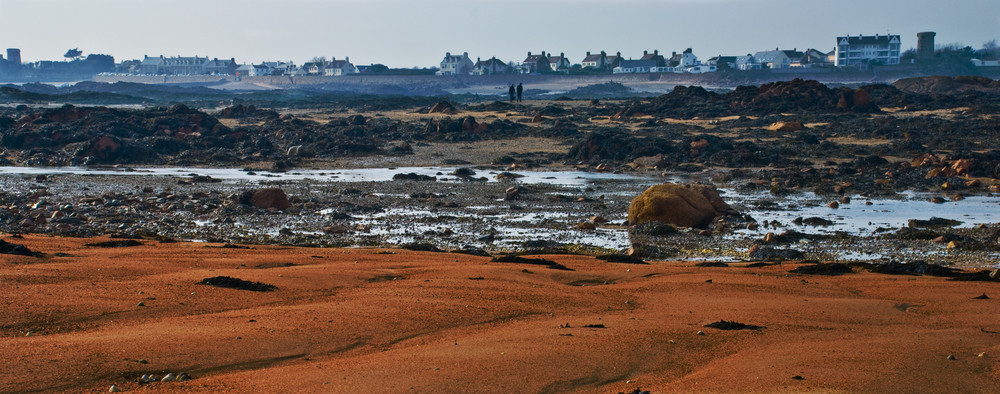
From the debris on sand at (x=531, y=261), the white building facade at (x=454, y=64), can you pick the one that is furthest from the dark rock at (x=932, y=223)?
the white building facade at (x=454, y=64)

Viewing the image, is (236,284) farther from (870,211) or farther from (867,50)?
(867,50)

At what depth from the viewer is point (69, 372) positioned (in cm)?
581

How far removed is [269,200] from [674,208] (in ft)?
25.5

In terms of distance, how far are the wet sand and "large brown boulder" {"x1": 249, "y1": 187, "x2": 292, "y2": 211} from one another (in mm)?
5471

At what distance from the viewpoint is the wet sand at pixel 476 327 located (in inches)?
237

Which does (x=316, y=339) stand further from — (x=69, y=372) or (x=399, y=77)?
(x=399, y=77)

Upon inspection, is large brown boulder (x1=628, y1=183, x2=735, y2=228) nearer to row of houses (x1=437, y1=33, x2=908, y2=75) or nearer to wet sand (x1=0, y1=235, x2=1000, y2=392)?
wet sand (x1=0, y1=235, x2=1000, y2=392)

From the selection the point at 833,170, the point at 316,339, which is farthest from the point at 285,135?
the point at 316,339

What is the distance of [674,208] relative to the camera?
1469 centimetres

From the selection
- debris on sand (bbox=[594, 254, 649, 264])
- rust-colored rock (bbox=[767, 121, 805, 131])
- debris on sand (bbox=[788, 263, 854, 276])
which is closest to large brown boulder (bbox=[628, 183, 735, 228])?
debris on sand (bbox=[594, 254, 649, 264])

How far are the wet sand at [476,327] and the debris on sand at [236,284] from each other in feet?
0.60

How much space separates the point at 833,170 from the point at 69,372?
20387 mm

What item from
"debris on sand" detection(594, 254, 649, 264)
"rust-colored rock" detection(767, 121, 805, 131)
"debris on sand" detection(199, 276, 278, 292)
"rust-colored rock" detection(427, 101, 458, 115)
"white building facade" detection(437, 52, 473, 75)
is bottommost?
"debris on sand" detection(594, 254, 649, 264)

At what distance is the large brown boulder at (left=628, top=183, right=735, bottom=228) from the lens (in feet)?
48.1
